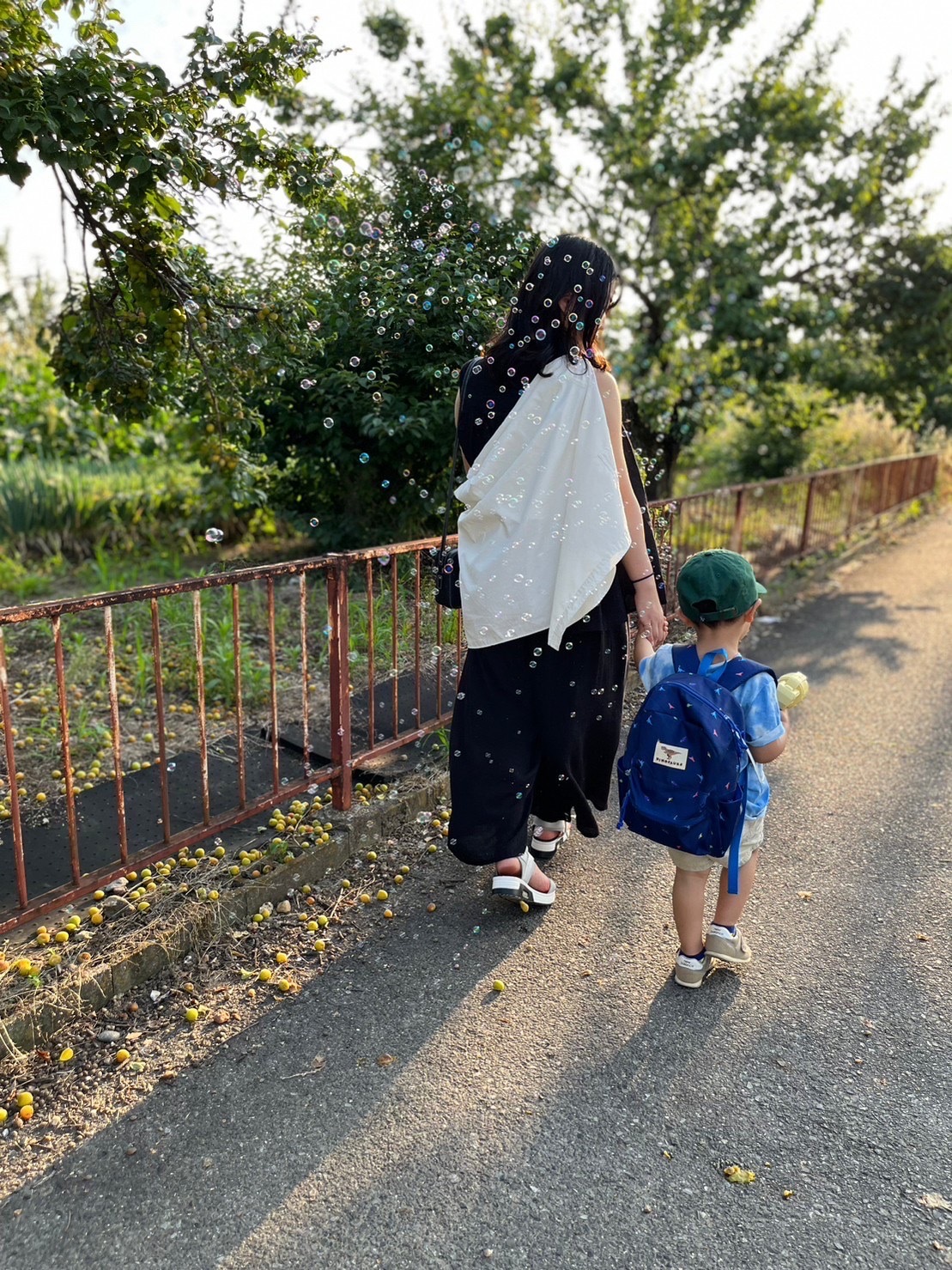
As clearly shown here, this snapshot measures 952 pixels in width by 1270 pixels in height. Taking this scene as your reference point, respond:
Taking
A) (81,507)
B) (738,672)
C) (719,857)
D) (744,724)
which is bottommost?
(719,857)

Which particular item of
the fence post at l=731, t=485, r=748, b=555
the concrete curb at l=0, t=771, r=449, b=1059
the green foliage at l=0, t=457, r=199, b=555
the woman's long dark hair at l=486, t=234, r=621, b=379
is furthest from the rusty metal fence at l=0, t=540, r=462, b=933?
the fence post at l=731, t=485, r=748, b=555

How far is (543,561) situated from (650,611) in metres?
0.39

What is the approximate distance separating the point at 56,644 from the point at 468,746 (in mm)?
1262

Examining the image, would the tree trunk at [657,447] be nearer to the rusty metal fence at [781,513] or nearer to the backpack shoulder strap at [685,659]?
the rusty metal fence at [781,513]

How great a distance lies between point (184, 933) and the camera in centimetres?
289

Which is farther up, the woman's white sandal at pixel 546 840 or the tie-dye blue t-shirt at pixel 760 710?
the tie-dye blue t-shirt at pixel 760 710

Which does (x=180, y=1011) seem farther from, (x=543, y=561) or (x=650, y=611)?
(x=650, y=611)

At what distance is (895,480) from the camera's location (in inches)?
520

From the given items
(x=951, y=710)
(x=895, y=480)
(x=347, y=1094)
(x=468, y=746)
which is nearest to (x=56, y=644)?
(x=468, y=746)

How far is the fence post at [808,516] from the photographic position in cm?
910

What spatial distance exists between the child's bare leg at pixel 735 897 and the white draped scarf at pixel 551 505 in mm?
891

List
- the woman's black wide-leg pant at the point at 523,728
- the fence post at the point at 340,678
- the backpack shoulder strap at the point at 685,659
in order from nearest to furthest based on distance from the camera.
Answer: the backpack shoulder strap at the point at 685,659 → the woman's black wide-leg pant at the point at 523,728 → the fence post at the point at 340,678

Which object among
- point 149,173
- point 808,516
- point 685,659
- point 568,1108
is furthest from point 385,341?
point 808,516

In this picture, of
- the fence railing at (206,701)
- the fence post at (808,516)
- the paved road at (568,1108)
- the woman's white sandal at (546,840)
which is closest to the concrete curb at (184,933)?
the fence railing at (206,701)
